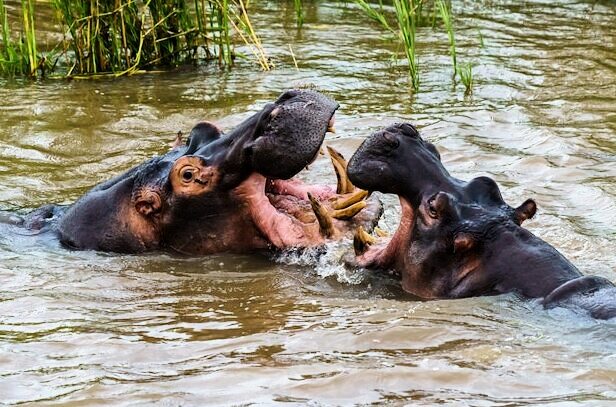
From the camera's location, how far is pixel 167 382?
350 cm

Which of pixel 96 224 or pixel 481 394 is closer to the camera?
pixel 481 394

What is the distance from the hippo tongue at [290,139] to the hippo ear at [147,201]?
1.81ft

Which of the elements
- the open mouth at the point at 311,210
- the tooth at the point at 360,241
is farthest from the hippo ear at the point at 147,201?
the tooth at the point at 360,241

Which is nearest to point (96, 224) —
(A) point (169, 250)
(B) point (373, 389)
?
(A) point (169, 250)

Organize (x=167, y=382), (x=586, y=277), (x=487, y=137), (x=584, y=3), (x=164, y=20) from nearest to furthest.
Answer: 1. (x=167, y=382)
2. (x=586, y=277)
3. (x=487, y=137)
4. (x=164, y=20)
5. (x=584, y=3)

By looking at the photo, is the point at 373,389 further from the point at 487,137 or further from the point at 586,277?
the point at 487,137

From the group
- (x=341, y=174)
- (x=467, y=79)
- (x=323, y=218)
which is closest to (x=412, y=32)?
(x=467, y=79)

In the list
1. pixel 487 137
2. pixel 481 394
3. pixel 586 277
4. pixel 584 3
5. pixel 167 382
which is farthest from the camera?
pixel 584 3

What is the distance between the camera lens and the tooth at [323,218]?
4562mm

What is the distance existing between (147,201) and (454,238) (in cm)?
147

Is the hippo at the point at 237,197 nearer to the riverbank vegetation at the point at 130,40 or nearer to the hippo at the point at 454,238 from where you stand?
the hippo at the point at 454,238

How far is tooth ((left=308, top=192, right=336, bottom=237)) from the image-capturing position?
4562 mm

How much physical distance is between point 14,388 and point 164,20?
601cm

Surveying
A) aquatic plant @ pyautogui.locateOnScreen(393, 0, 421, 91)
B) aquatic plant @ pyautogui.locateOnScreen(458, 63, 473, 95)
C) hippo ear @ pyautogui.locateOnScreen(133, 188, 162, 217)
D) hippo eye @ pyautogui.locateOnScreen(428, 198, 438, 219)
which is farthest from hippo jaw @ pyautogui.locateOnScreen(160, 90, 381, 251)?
aquatic plant @ pyautogui.locateOnScreen(458, 63, 473, 95)
